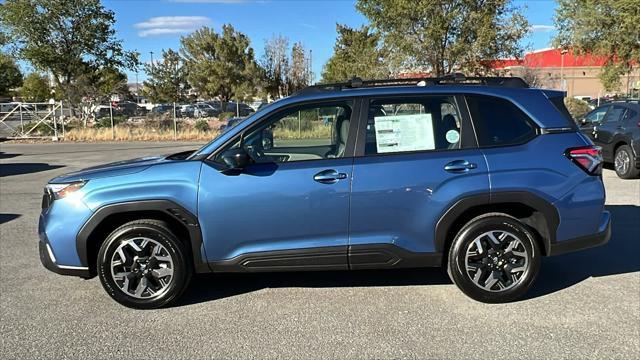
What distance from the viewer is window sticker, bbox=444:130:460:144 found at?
14.2 ft

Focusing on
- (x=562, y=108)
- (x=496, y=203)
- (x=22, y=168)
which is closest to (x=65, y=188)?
(x=496, y=203)

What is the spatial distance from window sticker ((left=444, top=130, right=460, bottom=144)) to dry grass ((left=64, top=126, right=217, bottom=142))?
70.5 feet

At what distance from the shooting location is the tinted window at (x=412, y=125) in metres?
4.27

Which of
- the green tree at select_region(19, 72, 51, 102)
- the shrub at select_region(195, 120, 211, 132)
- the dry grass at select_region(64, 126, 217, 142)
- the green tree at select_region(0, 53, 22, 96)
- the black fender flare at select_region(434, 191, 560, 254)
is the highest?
the green tree at select_region(0, 53, 22, 96)

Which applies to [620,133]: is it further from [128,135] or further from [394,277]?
[128,135]

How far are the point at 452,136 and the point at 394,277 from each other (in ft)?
4.94

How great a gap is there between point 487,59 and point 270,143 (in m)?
16.4

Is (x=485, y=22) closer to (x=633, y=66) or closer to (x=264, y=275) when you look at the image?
(x=633, y=66)

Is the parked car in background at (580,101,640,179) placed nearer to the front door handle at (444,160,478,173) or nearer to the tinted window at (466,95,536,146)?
the tinted window at (466,95,536,146)

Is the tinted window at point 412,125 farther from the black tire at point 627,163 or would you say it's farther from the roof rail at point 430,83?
the black tire at point 627,163

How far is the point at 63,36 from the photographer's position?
25516mm

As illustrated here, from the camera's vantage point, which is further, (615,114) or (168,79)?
(168,79)

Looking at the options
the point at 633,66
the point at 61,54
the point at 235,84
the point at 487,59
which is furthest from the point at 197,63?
the point at 633,66

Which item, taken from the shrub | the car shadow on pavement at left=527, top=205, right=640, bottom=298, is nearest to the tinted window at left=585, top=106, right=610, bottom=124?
the car shadow on pavement at left=527, top=205, right=640, bottom=298
